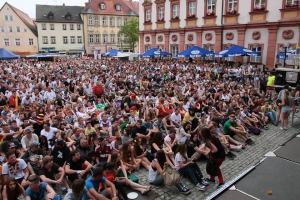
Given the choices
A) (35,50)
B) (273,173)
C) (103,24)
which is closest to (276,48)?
(273,173)

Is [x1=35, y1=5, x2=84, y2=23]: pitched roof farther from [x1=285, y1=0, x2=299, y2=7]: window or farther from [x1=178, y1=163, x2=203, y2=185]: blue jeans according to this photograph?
[x1=178, y1=163, x2=203, y2=185]: blue jeans

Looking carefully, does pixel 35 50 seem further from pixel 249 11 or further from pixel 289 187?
pixel 289 187

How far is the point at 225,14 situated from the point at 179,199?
2373 centimetres

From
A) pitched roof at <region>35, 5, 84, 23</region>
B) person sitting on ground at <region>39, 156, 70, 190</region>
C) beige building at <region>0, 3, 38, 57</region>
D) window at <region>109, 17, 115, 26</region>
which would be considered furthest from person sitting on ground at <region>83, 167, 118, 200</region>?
window at <region>109, 17, 115, 26</region>

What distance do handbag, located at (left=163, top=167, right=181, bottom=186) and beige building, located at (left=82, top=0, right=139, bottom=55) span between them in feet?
187

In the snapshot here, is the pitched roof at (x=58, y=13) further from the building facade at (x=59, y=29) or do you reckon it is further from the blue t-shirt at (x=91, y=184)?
the blue t-shirt at (x=91, y=184)

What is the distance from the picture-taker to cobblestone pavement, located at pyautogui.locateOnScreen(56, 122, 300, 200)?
6.35 metres

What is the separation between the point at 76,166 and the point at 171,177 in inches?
96.5

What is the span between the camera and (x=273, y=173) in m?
7.21

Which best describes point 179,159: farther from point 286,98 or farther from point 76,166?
point 286,98

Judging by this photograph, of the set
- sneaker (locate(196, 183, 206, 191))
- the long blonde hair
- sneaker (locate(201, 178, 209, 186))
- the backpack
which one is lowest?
sneaker (locate(196, 183, 206, 191))

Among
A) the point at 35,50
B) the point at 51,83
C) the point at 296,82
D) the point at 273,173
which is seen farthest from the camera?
the point at 35,50

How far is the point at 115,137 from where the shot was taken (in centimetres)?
823

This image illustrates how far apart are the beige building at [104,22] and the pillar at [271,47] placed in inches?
1733
